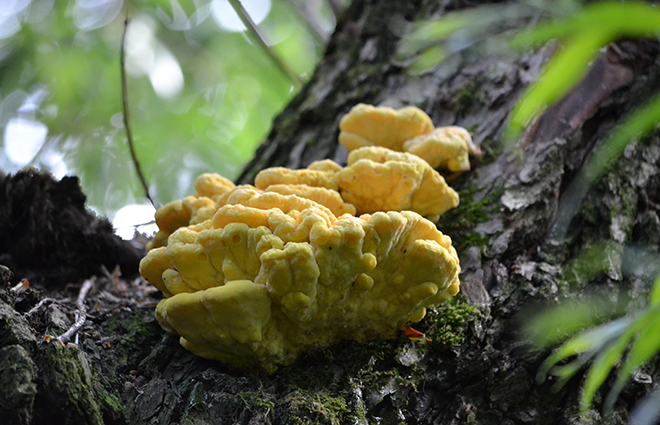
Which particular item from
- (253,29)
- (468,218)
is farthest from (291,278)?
(253,29)

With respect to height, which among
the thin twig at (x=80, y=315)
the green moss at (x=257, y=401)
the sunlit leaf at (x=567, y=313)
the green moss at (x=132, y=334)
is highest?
the thin twig at (x=80, y=315)

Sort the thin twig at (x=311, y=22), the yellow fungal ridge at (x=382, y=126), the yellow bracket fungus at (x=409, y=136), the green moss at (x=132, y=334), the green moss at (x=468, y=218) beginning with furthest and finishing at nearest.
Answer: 1. the thin twig at (x=311, y=22)
2. the yellow fungal ridge at (x=382, y=126)
3. the yellow bracket fungus at (x=409, y=136)
4. the green moss at (x=468, y=218)
5. the green moss at (x=132, y=334)

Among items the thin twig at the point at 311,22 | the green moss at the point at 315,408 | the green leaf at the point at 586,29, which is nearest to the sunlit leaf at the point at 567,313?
the green moss at the point at 315,408

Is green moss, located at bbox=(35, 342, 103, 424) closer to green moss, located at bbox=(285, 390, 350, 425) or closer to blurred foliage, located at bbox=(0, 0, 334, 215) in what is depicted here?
green moss, located at bbox=(285, 390, 350, 425)

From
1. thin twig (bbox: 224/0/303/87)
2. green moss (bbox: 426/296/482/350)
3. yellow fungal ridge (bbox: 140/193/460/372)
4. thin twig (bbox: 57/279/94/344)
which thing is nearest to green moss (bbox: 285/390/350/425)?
yellow fungal ridge (bbox: 140/193/460/372)

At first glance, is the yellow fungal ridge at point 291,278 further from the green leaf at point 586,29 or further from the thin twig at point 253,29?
the thin twig at point 253,29

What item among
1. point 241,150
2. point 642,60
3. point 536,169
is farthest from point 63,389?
point 241,150

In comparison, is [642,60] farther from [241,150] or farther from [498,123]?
[241,150]
